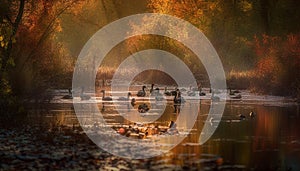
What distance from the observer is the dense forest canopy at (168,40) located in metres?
43.5

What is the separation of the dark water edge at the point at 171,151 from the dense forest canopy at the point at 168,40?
7.12 metres

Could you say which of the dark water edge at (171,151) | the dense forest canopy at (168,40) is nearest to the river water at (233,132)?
the dark water edge at (171,151)

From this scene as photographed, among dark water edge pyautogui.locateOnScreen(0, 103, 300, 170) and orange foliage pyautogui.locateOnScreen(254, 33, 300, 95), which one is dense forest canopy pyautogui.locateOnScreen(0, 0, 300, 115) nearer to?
orange foliage pyautogui.locateOnScreen(254, 33, 300, 95)

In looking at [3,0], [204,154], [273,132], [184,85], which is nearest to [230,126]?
[273,132]

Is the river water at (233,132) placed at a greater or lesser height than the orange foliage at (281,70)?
lesser

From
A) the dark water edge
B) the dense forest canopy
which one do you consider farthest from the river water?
the dense forest canopy

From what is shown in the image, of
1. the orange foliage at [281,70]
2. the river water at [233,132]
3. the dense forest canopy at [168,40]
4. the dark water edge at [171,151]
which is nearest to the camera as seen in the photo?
the dark water edge at [171,151]

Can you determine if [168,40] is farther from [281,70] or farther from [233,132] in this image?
[233,132]

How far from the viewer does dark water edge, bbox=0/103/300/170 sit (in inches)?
857

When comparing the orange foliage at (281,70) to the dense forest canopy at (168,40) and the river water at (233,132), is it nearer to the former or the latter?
the dense forest canopy at (168,40)

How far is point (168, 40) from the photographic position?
76938 mm

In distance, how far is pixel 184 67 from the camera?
244 ft

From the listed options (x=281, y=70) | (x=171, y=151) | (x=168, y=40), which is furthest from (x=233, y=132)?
(x=168, y=40)

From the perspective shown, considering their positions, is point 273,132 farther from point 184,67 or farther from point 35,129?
point 184,67
